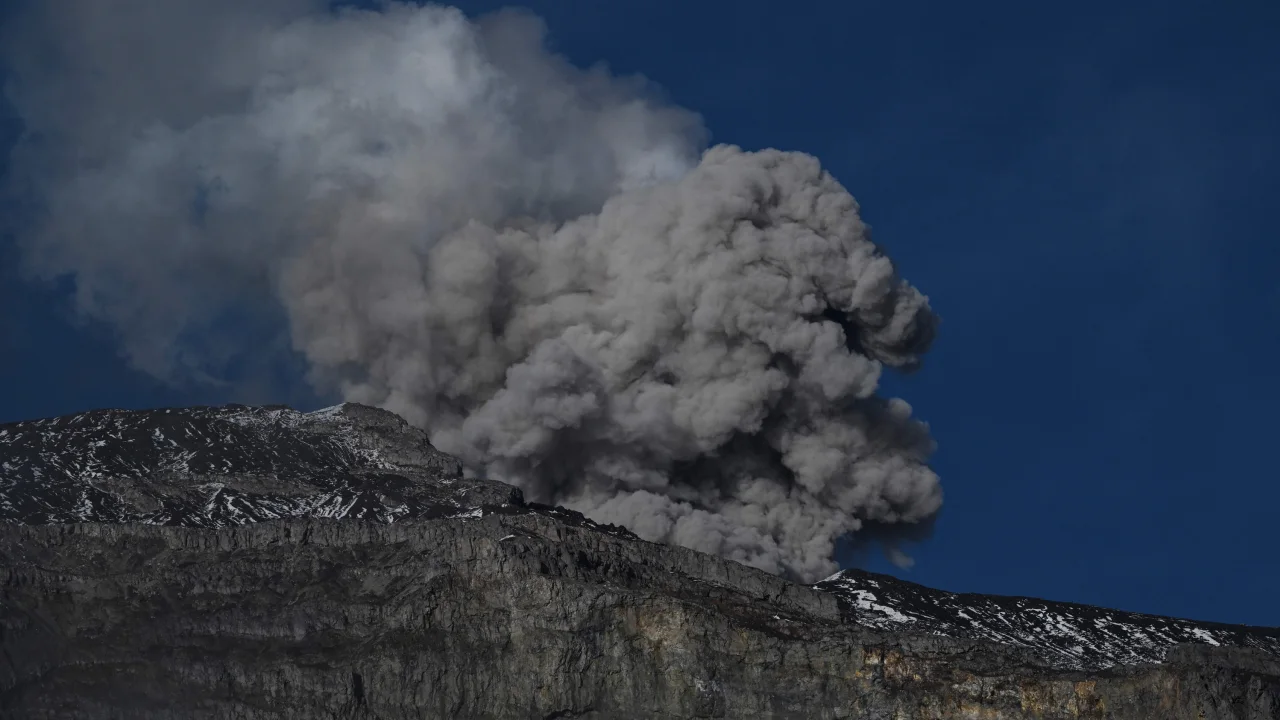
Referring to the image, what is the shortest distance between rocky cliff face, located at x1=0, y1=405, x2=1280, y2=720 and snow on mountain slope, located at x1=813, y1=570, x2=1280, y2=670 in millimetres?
5002

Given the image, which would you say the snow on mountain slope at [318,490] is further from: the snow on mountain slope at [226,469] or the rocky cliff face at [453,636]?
the rocky cliff face at [453,636]

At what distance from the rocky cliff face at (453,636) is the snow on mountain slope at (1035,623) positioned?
5.00m

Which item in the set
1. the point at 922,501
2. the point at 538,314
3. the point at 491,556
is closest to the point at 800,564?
the point at 922,501

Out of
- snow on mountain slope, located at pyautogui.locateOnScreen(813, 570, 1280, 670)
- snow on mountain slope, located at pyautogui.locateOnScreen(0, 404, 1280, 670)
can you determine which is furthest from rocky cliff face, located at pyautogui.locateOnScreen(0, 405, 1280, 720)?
snow on mountain slope, located at pyautogui.locateOnScreen(813, 570, 1280, 670)

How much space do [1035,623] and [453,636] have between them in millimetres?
33091

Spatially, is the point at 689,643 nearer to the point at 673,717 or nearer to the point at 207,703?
the point at 673,717

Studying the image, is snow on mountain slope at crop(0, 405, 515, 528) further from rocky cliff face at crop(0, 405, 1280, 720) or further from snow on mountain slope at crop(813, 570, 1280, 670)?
snow on mountain slope at crop(813, 570, 1280, 670)

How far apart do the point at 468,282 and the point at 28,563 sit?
43.5m

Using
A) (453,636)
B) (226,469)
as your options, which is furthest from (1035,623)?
(226,469)

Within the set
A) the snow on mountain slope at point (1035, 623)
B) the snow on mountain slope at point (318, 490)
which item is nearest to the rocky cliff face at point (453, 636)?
the snow on mountain slope at point (318, 490)

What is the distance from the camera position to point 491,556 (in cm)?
12706

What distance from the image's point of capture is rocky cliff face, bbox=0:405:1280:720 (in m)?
122

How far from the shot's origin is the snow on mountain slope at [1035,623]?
469 feet

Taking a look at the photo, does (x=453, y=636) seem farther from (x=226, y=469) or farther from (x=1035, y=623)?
(x=1035, y=623)
